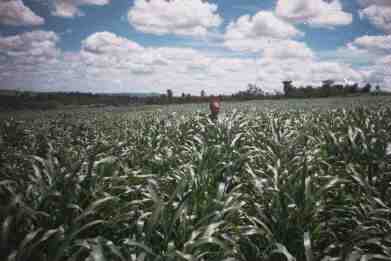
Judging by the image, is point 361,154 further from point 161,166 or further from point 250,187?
point 161,166

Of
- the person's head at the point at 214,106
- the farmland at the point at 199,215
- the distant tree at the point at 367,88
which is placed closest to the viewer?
the farmland at the point at 199,215

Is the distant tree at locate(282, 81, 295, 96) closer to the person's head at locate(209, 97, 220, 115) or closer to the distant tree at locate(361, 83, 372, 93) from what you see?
the distant tree at locate(361, 83, 372, 93)

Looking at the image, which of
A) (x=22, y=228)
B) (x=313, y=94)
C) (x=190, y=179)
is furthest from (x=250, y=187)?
(x=313, y=94)

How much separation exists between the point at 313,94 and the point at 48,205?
89.8 meters

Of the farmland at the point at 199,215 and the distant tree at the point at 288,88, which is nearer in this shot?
the farmland at the point at 199,215

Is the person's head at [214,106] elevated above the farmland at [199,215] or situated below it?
above

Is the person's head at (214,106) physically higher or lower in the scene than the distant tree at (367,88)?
lower

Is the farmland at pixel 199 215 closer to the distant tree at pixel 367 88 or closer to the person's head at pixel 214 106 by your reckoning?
the person's head at pixel 214 106

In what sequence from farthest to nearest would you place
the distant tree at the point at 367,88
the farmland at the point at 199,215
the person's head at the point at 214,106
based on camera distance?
the distant tree at the point at 367,88 → the person's head at the point at 214,106 → the farmland at the point at 199,215

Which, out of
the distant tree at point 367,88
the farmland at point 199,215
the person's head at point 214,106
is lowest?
the farmland at point 199,215

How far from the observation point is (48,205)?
284 cm

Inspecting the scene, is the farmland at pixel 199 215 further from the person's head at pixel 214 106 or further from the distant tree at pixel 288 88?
the distant tree at pixel 288 88

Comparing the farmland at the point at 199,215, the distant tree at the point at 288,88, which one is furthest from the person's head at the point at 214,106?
the distant tree at the point at 288,88

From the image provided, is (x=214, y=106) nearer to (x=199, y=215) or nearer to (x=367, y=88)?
(x=199, y=215)
